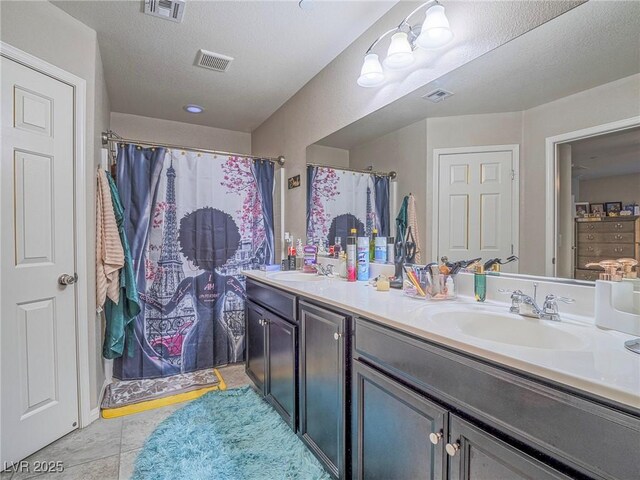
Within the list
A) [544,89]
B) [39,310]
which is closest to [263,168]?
[39,310]

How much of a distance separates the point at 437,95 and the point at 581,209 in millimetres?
804

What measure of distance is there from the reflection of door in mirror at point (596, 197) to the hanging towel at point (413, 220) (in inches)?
24.7

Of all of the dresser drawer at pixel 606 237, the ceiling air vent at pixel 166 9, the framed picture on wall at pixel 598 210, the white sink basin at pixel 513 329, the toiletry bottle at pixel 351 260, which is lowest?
the white sink basin at pixel 513 329

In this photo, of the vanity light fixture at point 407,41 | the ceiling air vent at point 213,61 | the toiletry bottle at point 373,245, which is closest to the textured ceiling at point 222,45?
the ceiling air vent at point 213,61

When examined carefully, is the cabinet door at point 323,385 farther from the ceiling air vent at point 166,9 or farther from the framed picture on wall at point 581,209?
the ceiling air vent at point 166,9

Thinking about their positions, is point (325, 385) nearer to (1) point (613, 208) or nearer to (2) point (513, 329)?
(2) point (513, 329)

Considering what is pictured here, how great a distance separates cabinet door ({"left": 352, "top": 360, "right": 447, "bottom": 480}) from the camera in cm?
89

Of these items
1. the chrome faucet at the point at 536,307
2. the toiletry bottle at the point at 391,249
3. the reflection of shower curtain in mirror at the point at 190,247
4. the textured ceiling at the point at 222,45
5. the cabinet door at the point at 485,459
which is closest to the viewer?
the cabinet door at the point at 485,459

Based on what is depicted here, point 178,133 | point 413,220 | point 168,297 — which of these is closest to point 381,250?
point 413,220

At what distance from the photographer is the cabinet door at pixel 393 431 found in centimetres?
89

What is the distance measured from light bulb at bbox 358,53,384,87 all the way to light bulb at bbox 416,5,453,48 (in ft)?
1.06

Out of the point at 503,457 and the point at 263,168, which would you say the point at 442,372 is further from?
the point at 263,168

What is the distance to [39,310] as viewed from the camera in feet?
5.37

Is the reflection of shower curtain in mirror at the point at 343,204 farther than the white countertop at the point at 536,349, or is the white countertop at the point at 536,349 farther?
the reflection of shower curtain in mirror at the point at 343,204
